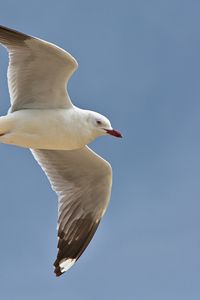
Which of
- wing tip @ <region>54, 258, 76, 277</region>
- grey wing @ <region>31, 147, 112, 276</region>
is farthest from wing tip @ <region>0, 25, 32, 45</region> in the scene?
wing tip @ <region>54, 258, 76, 277</region>

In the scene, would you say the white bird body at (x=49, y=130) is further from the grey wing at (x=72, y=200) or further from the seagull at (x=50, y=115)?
the grey wing at (x=72, y=200)

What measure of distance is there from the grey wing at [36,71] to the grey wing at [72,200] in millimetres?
1200

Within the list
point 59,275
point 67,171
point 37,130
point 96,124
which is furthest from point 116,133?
point 59,275

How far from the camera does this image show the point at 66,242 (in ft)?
36.1

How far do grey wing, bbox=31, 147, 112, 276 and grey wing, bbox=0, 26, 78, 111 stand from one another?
120cm

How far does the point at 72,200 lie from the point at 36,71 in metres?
2.23

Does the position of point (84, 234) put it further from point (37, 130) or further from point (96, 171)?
point (37, 130)

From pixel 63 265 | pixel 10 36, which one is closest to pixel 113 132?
pixel 10 36

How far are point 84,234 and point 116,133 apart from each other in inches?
80.2

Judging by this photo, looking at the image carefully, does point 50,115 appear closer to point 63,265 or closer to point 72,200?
point 72,200

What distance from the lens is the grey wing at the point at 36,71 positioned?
9.11 meters

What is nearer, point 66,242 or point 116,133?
point 116,133

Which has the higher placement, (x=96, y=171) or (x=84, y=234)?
(x=96, y=171)

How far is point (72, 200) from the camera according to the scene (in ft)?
35.9
